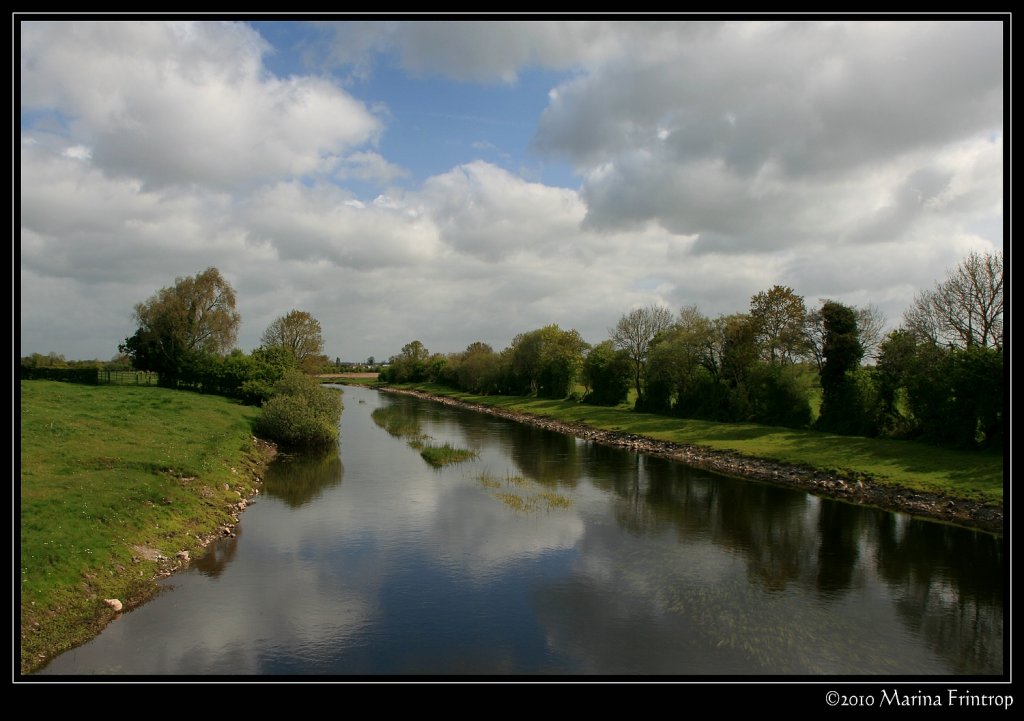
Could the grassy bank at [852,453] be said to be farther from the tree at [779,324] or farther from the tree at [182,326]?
the tree at [182,326]

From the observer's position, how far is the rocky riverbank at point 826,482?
25016 millimetres

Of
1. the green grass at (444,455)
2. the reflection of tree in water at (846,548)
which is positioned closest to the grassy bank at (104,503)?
the green grass at (444,455)

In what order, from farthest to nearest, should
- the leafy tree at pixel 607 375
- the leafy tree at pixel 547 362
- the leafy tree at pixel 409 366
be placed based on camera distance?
the leafy tree at pixel 409 366
the leafy tree at pixel 547 362
the leafy tree at pixel 607 375

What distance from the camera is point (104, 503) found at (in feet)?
61.4

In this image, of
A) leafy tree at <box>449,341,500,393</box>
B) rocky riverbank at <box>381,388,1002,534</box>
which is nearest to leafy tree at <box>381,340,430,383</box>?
leafy tree at <box>449,341,500,393</box>

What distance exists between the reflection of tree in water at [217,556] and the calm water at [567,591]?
105mm

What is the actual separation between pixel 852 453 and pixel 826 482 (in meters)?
4.85

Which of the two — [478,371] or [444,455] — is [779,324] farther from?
[478,371]

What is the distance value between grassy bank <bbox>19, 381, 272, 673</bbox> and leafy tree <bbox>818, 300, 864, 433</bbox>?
129 ft

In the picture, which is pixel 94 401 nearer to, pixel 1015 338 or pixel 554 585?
pixel 554 585

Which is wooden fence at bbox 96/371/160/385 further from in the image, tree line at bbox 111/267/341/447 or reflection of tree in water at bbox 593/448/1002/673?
reflection of tree in water at bbox 593/448/1002/673

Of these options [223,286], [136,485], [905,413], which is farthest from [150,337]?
[905,413]

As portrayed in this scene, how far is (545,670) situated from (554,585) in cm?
481
